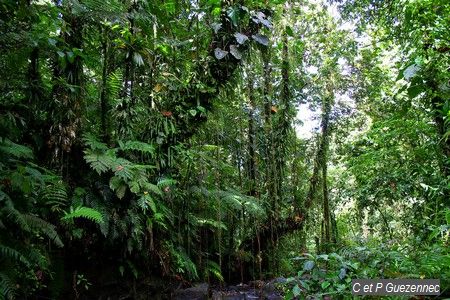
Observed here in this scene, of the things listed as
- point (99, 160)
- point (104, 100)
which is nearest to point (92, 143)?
point (99, 160)

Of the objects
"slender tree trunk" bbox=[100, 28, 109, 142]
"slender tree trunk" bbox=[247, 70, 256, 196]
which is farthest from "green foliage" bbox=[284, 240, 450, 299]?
"slender tree trunk" bbox=[247, 70, 256, 196]

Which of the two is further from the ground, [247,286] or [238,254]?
[238,254]

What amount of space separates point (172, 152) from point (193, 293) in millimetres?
1709

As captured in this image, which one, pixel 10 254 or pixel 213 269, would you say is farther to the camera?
pixel 213 269

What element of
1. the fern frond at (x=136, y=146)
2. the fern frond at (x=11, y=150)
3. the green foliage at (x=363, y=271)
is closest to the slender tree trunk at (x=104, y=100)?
the fern frond at (x=136, y=146)

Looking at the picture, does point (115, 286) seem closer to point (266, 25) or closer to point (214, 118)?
point (214, 118)

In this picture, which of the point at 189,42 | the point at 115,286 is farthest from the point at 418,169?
the point at 115,286

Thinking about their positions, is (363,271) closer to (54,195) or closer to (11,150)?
(54,195)

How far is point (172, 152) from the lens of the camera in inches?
165

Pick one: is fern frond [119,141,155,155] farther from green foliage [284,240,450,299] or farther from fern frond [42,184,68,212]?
green foliage [284,240,450,299]

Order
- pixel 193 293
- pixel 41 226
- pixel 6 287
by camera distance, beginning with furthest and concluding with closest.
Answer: pixel 193 293 < pixel 41 226 < pixel 6 287

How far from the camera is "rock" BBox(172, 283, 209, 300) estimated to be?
13.1 ft

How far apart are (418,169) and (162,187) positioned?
121 inches

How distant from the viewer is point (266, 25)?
4.20 metres
